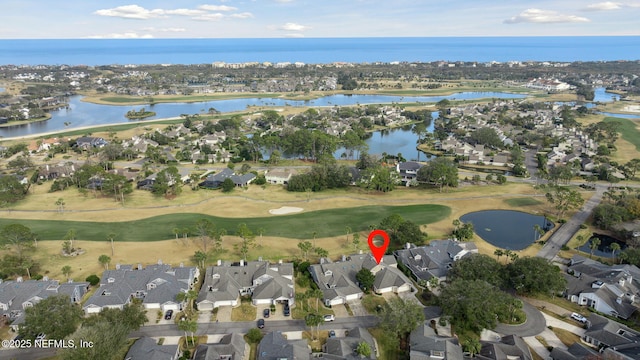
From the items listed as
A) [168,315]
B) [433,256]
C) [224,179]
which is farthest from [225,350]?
[224,179]

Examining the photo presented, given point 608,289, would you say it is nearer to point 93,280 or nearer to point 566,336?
point 566,336

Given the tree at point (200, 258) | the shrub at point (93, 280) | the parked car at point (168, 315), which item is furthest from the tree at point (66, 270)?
the parked car at point (168, 315)

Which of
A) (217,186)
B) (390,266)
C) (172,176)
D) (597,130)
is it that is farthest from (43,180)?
(597,130)

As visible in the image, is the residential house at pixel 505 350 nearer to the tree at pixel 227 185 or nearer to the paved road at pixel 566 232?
the paved road at pixel 566 232

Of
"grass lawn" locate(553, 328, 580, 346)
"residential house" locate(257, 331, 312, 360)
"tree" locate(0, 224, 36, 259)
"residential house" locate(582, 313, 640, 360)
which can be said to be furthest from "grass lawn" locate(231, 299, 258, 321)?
"residential house" locate(582, 313, 640, 360)

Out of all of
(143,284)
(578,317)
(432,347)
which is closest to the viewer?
(432,347)

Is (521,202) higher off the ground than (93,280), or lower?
higher
